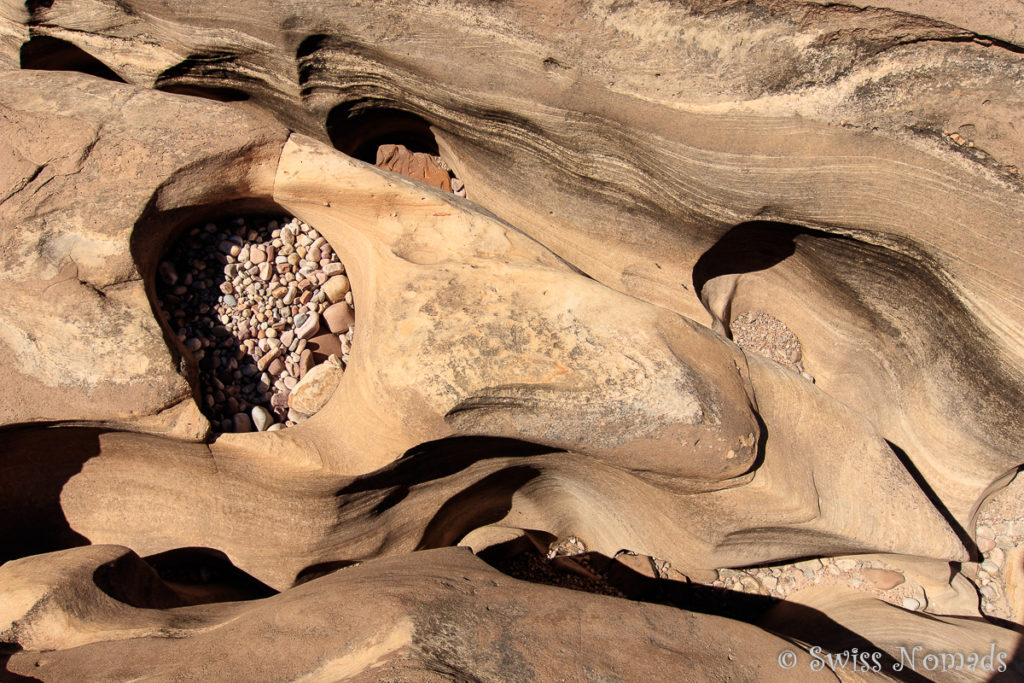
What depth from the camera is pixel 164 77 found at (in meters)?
2.71

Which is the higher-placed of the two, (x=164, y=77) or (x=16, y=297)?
(x=164, y=77)

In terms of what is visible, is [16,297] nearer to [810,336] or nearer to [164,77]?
[164,77]

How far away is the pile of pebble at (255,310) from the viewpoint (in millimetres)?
2369

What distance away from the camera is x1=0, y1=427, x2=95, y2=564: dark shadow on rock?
7.15 ft

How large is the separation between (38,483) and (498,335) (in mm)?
1825

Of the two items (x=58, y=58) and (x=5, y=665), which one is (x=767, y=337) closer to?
(x=5, y=665)

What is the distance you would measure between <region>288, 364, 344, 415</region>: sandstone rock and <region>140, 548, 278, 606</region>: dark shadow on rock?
630 mm

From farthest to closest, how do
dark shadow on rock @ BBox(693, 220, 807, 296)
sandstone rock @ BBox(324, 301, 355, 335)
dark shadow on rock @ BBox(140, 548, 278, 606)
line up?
dark shadow on rock @ BBox(693, 220, 807, 296) < sandstone rock @ BBox(324, 301, 355, 335) < dark shadow on rock @ BBox(140, 548, 278, 606)

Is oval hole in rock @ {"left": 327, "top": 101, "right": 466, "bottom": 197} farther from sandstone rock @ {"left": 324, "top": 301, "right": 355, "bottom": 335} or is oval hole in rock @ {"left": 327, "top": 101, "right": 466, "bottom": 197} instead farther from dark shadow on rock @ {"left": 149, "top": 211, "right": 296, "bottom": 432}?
sandstone rock @ {"left": 324, "top": 301, "right": 355, "bottom": 335}

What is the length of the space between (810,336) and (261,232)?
8.96ft

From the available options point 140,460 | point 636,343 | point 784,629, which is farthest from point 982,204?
point 140,460

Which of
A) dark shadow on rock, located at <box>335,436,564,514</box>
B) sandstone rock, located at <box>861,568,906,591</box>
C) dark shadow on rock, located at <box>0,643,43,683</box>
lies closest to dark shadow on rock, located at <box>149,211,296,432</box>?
dark shadow on rock, located at <box>335,436,564,514</box>

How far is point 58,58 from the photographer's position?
2.76 m

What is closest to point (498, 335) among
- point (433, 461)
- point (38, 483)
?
point (433, 461)
